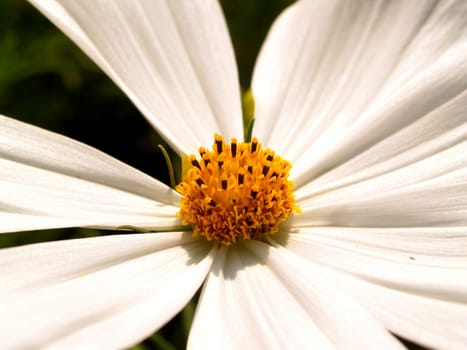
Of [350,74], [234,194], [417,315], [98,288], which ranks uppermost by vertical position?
[350,74]

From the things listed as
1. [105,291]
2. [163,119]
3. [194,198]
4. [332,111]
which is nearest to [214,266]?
[194,198]

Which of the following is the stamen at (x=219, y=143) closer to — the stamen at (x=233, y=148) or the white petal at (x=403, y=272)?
the stamen at (x=233, y=148)

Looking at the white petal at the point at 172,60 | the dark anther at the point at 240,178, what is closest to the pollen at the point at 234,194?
the dark anther at the point at 240,178

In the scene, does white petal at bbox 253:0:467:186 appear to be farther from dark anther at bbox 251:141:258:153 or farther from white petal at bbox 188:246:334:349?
white petal at bbox 188:246:334:349

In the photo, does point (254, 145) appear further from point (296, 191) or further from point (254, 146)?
point (296, 191)

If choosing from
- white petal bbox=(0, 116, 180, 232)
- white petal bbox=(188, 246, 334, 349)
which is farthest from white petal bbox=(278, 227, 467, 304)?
white petal bbox=(0, 116, 180, 232)

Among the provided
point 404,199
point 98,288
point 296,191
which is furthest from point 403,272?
point 98,288

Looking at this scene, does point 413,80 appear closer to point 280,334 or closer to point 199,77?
point 199,77
